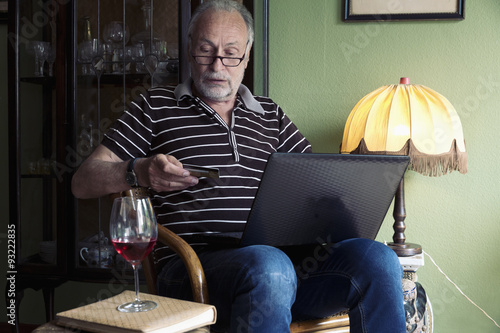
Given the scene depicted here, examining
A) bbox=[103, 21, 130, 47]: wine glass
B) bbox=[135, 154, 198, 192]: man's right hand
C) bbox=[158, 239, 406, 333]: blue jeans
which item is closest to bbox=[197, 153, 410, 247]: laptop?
bbox=[158, 239, 406, 333]: blue jeans

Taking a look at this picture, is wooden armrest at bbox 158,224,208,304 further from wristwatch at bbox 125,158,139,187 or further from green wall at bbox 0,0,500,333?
green wall at bbox 0,0,500,333

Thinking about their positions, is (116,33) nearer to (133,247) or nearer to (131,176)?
(131,176)

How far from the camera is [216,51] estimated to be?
1725 millimetres

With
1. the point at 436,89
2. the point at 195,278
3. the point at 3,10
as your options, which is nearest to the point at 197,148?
the point at 195,278

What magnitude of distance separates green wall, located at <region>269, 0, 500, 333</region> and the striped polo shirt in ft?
2.02

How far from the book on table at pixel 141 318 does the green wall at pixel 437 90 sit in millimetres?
1482

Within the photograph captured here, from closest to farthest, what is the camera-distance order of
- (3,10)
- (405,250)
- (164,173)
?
(164,173) → (405,250) → (3,10)

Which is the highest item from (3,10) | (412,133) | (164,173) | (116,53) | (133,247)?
(3,10)

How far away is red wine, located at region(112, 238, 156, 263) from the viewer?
0.95m

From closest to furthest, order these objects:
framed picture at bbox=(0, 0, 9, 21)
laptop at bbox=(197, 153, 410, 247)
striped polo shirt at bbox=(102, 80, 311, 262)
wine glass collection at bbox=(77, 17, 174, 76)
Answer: laptop at bbox=(197, 153, 410, 247) → striped polo shirt at bbox=(102, 80, 311, 262) → wine glass collection at bbox=(77, 17, 174, 76) → framed picture at bbox=(0, 0, 9, 21)

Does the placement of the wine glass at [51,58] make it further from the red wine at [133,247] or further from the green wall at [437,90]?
the red wine at [133,247]

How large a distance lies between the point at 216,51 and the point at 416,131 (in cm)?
70

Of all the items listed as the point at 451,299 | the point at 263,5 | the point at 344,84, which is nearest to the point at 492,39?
the point at 344,84

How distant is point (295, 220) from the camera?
1.20 meters
